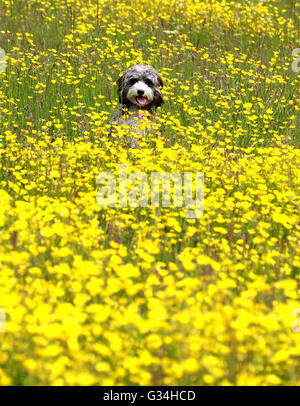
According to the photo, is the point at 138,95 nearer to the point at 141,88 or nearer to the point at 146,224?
the point at 141,88

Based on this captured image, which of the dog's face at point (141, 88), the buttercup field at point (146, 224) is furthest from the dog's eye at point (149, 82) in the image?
the buttercup field at point (146, 224)

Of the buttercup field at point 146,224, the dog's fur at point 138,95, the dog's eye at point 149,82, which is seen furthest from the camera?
the dog's eye at point 149,82

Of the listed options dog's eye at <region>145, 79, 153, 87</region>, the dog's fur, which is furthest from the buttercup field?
dog's eye at <region>145, 79, 153, 87</region>

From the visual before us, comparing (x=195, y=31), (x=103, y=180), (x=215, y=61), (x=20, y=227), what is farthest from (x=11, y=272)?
(x=195, y=31)

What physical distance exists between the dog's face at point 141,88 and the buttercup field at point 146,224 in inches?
14.6

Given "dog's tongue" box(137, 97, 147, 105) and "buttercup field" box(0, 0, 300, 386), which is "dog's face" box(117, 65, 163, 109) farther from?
"buttercup field" box(0, 0, 300, 386)

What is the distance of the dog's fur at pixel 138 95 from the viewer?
681cm

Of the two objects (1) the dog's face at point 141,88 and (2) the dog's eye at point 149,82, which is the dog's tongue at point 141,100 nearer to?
(1) the dog's face at point 141,88

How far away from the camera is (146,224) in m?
4.63

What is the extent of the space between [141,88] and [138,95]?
0.10 m

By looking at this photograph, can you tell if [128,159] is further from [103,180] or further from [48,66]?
[48,66]

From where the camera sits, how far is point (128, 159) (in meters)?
5.66

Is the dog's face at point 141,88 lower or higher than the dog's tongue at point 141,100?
higher
